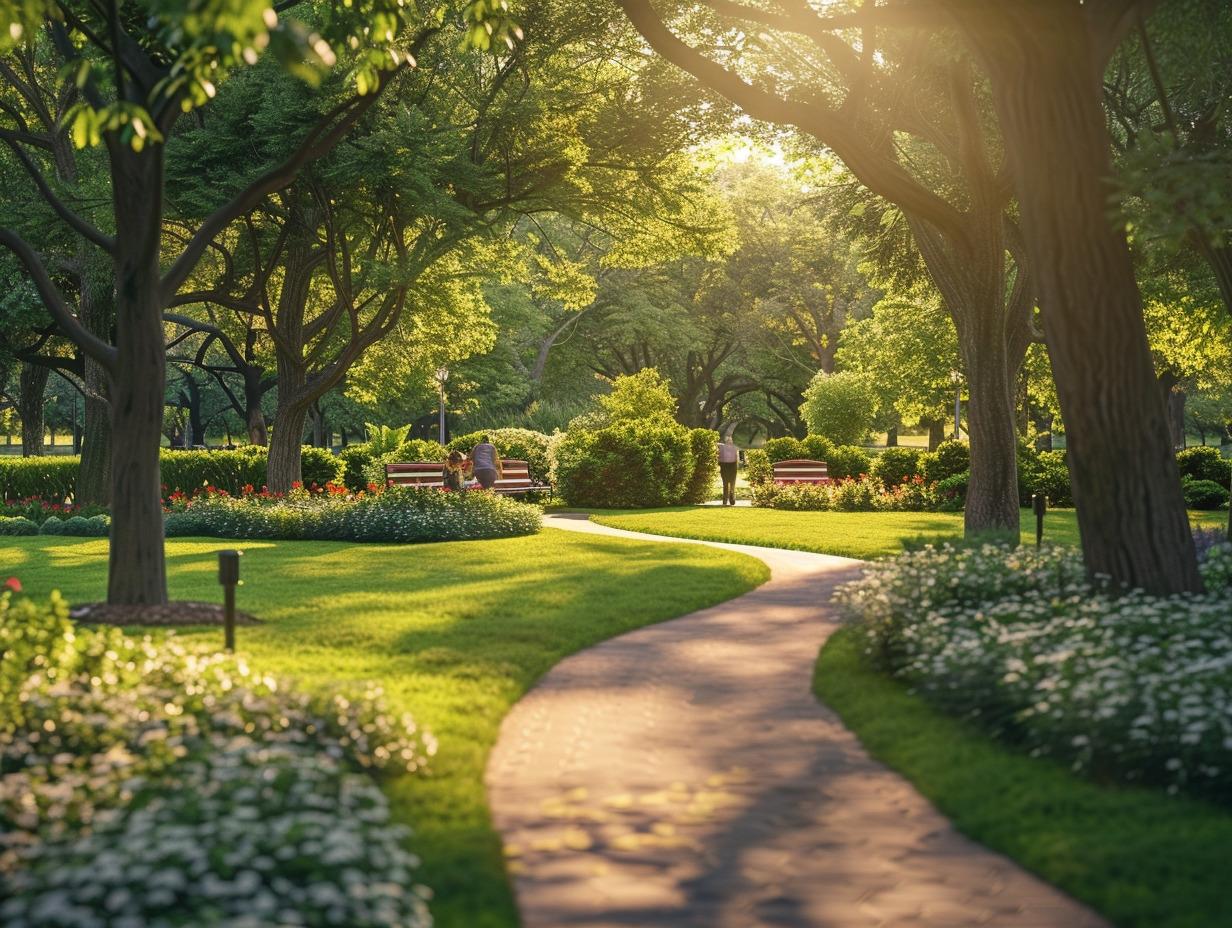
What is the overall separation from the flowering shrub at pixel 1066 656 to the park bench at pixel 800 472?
67.0ft

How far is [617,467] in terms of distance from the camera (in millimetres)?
29469

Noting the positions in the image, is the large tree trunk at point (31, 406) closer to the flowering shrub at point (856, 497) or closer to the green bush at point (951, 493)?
the flowering shrub at point (856, 497)

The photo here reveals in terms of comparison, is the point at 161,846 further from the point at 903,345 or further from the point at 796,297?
the point at 796,297

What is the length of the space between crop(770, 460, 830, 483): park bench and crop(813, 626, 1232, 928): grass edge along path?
79.6 ft

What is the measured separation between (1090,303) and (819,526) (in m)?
14.3

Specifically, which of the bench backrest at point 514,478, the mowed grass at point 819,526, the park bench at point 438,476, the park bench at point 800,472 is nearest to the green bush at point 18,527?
the park bench at point 438,476

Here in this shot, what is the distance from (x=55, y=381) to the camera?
75.9 m

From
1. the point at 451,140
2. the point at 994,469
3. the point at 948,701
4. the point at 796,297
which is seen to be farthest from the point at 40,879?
the point at 796,297

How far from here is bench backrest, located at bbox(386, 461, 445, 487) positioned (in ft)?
90.0

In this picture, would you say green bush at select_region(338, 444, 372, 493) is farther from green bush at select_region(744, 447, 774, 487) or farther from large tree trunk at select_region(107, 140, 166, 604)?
large tree trunk at select_region(107, 140, 166, 604)

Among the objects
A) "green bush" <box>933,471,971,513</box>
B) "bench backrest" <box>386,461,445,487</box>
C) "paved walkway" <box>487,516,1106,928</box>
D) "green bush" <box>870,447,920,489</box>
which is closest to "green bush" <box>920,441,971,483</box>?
"green bush" <box>933,471,971,513</box>

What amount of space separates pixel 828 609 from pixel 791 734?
5144 millimetres

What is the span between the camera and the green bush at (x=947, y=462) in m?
30.1

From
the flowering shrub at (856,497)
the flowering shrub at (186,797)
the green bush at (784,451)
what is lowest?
the flowering shrub at (186,797)
